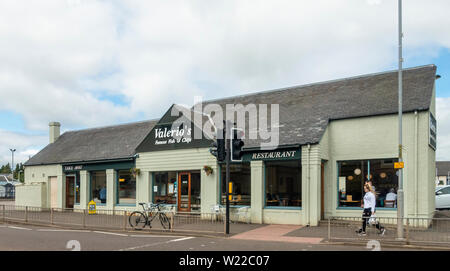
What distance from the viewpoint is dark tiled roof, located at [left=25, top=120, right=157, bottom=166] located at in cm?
2475

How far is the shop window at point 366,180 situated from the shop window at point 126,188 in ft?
37.7

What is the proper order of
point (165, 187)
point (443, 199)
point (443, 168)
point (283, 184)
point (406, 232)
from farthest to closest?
point (443, 168)
point (443, 199)
point (165, 187)
point (283, 184)
point (406, 232)

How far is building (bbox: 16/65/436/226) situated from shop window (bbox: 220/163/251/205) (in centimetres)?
5

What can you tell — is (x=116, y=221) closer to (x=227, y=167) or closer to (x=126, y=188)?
(x=126, y=188)

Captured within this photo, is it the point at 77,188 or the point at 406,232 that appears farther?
the point at 77,188

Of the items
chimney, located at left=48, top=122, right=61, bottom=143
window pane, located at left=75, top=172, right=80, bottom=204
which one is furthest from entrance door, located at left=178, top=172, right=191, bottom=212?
chimney, located at left=48, top=122, right=61, bottom=143

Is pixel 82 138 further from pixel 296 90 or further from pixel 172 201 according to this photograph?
pixel 296 90

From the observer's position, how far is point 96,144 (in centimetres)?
2706

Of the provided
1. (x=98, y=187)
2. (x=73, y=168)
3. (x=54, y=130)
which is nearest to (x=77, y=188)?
(x=73, y=168)

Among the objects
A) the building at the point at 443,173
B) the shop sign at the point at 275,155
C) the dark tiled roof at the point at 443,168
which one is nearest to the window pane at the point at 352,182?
the shop sign at the point at 275,155

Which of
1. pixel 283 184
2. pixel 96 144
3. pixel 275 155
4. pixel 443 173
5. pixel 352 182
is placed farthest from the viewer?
pixel 443 173

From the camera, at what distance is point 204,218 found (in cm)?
1911

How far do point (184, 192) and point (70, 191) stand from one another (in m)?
9.58
